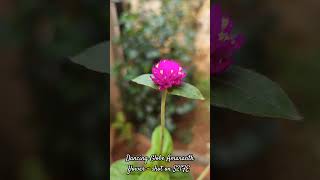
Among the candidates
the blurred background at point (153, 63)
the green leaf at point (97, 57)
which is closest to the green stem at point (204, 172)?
the blurred background at point (153, 63)

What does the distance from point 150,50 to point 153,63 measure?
3cm

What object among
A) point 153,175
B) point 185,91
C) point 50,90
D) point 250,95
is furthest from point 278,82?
point 50,90

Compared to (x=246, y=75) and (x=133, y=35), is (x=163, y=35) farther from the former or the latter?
(x=246, y=75)

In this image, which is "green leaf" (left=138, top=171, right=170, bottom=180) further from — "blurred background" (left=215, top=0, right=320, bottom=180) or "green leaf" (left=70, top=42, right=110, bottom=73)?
"green leaf" (left=70, top=42, right=110, bottom=73)

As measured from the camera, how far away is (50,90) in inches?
45.1

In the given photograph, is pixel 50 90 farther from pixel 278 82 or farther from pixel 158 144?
pixel 278 82

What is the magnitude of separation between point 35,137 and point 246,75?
432 millimetres

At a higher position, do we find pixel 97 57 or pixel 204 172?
pixel 97 57

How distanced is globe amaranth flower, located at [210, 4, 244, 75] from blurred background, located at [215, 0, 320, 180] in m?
0.02

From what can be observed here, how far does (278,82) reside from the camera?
1.17 meters

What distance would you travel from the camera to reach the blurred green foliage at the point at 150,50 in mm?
1152

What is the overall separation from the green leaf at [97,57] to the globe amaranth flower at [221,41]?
0.68 feet

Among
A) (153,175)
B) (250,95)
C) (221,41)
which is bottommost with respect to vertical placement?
(153,175)

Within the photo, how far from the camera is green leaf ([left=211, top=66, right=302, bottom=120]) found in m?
1.15
